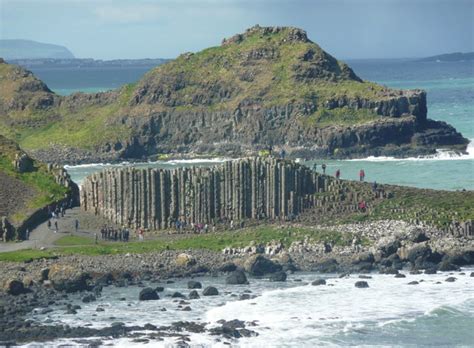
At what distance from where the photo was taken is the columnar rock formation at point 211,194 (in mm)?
96062

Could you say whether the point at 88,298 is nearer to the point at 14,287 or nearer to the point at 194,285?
the point at 14,287

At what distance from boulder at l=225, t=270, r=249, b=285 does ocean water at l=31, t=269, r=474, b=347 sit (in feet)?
1.50

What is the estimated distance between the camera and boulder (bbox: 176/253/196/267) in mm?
86375

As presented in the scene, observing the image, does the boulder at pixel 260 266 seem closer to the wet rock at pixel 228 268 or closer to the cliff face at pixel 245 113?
the wet rock at pixel 228 268

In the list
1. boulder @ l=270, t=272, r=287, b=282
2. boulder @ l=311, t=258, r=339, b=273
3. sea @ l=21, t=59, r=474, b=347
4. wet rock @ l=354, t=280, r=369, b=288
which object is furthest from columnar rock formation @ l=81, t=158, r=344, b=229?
wet rock @ l=354, t=280, r=369, b=288

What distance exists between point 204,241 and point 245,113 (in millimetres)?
81601

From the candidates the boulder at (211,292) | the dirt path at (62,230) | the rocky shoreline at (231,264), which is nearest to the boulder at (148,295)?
the rocky shoreline at (231,264)

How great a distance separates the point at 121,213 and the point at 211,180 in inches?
251

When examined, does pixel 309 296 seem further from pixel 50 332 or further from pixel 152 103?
pixel 152 103

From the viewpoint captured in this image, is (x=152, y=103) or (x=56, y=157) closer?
(x=56, y=157)

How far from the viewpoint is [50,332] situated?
232 ft

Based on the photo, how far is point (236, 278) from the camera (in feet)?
270

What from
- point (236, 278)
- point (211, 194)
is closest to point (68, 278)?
point (236, 278)

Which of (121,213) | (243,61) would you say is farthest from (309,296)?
(243,61)
